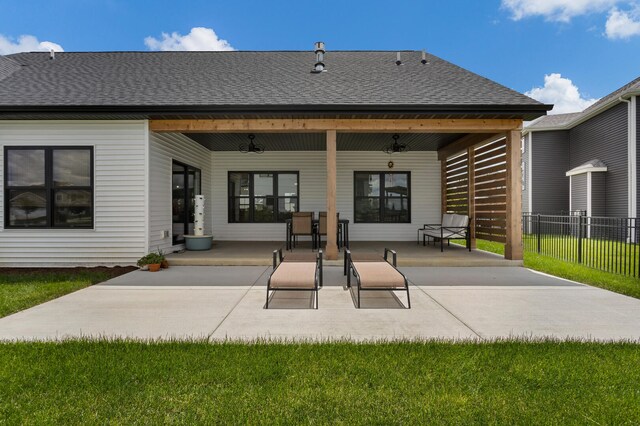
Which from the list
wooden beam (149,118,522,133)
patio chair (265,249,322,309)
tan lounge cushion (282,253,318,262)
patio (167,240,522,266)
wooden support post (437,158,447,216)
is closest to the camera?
patio chair (265,249,322,309)

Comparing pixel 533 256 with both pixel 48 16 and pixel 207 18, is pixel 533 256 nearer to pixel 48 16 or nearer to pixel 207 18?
pixel 207 18

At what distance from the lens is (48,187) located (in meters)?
7.28

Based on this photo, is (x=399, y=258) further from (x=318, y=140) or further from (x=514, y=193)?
(x=318, y=140)

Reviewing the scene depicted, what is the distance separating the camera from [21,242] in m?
7.34

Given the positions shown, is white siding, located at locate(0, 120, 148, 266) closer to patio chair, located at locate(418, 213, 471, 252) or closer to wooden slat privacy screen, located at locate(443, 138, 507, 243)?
patio chair, located at locate(418, 213, 471, 252)

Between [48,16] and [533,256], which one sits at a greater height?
[48,16]

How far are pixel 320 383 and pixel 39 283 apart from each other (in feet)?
18.4

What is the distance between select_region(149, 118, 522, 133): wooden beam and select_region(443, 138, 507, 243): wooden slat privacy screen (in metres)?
1.03

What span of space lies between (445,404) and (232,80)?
325 inches

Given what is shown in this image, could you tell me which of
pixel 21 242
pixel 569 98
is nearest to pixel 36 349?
pixel 21 242

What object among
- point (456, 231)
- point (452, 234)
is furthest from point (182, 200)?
point (456, 231)

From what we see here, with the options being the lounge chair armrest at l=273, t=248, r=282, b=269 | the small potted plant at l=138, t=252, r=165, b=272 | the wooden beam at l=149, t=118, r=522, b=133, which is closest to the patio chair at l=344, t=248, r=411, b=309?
the lounge chair armrest at l=273, t=248, r=282, b=269

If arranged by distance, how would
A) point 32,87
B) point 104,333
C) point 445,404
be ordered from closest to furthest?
point 445,404, point 104,333, point 32,87

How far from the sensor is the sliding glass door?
9297 mm
